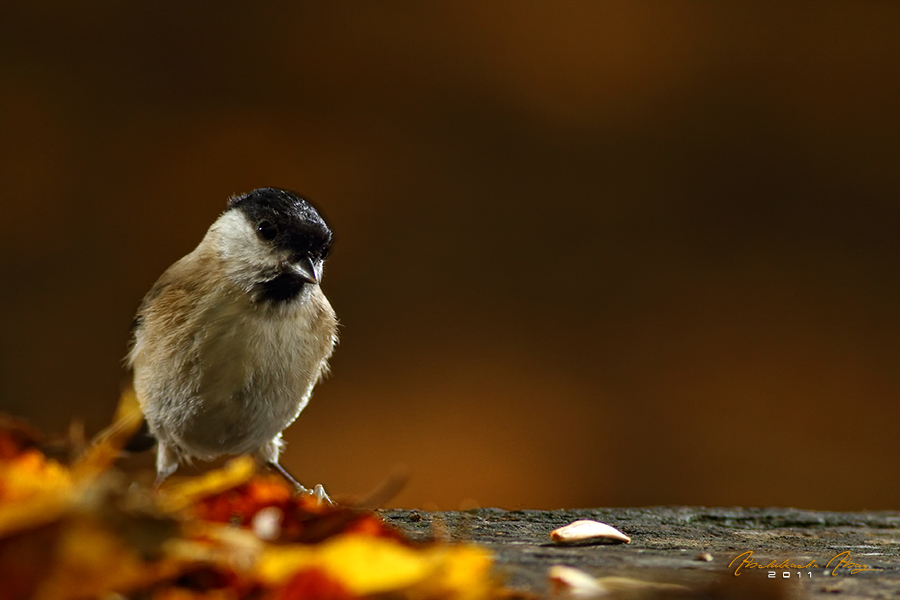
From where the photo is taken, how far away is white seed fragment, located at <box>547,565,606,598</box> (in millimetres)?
496

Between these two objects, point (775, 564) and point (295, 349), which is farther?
point (295, 349)

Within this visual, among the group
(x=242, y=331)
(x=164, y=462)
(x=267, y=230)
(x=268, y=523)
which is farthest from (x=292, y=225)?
(x=268, y=523)

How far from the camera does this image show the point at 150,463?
136cm

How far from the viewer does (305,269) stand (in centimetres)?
102

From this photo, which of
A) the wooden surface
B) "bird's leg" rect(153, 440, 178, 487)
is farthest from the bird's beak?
"bird's leg" rect(153, 440, 178, 487)

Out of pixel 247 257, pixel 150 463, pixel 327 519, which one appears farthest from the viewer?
pixel 150 463

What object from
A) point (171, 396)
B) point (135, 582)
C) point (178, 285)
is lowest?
point (135, 582)

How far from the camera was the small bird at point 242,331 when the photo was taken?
41.3 inches

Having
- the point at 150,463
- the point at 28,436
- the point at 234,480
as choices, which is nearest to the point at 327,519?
the point at 234,480

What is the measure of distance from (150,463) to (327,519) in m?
0.99

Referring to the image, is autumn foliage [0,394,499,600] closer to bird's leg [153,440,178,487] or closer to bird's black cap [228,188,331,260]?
bird's black cap [228,188,331,260]

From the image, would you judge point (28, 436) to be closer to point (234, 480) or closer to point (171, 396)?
point (234, 480)

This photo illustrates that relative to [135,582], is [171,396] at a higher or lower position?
higher
